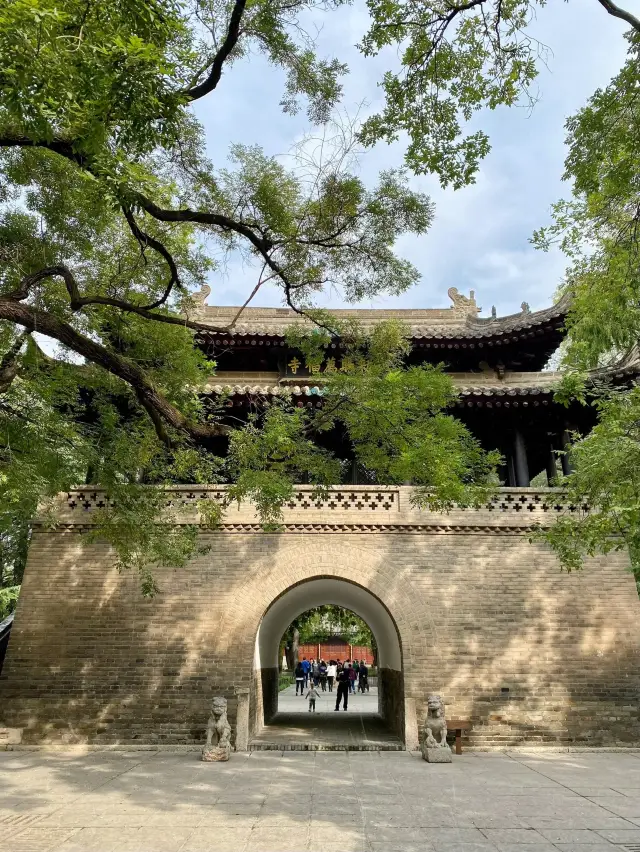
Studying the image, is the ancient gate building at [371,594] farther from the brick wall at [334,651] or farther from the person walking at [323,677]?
the brick wall at [334,651]

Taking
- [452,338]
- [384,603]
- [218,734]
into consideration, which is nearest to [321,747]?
[218,734]

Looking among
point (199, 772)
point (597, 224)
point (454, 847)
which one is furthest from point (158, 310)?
point (454, 847)

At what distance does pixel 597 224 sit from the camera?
5.62 metres

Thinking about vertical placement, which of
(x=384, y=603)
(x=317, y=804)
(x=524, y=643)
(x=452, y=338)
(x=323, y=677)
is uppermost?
(x=452, y=338)

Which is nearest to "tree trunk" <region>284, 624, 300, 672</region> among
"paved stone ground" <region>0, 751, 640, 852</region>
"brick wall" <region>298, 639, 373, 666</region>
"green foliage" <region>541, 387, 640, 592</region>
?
"brick wall" <region>298, 639, 373, 666</region>

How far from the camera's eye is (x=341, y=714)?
46.2 ft

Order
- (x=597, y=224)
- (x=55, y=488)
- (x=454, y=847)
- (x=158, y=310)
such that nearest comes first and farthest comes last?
1. (x=454, y=847)
2. (x=597, y=224)
3. (x=55, y=488)
4. (x=158, y=310)

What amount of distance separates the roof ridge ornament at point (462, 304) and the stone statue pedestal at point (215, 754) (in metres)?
10.9

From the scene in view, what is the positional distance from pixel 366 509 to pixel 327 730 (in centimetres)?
446

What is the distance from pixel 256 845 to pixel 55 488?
4.59 metres

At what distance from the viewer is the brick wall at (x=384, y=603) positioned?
8.55 meters

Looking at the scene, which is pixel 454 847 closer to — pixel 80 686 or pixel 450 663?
pixel 450 663

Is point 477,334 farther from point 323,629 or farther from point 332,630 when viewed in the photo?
point 332,630

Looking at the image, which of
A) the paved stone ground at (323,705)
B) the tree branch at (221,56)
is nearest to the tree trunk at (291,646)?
the paved stone ground at (323,705)
